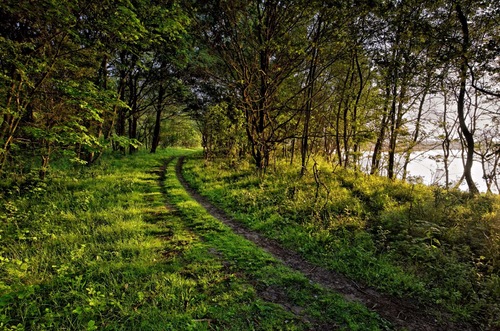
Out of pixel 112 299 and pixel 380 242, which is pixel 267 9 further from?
pixel 112 299

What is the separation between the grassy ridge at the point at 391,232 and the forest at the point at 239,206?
4 centimetres

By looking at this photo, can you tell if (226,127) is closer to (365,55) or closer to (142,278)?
(365,55)

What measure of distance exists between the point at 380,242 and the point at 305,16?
8.78 meters

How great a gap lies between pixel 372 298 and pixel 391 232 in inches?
102

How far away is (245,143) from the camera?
13797 mm

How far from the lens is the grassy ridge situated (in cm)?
415

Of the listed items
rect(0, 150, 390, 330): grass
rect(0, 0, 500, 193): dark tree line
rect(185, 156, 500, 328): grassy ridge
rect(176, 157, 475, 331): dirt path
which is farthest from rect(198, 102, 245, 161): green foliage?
rect(176, 157, 475, 331): dirt path

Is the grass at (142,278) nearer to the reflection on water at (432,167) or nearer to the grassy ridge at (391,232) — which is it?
the grassy ridge at (391,232)

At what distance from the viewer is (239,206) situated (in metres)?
7.98

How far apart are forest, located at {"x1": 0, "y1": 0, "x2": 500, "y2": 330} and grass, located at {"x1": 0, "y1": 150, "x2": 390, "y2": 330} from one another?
3 cm

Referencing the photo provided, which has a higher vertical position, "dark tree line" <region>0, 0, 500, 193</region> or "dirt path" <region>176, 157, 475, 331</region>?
"dark tree line" <region>0, 0, 500, 193</region>

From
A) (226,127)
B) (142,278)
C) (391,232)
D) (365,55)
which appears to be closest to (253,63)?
(226,127)

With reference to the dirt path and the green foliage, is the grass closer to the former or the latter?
the dirt path

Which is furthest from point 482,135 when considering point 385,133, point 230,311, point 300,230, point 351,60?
point 230,311
